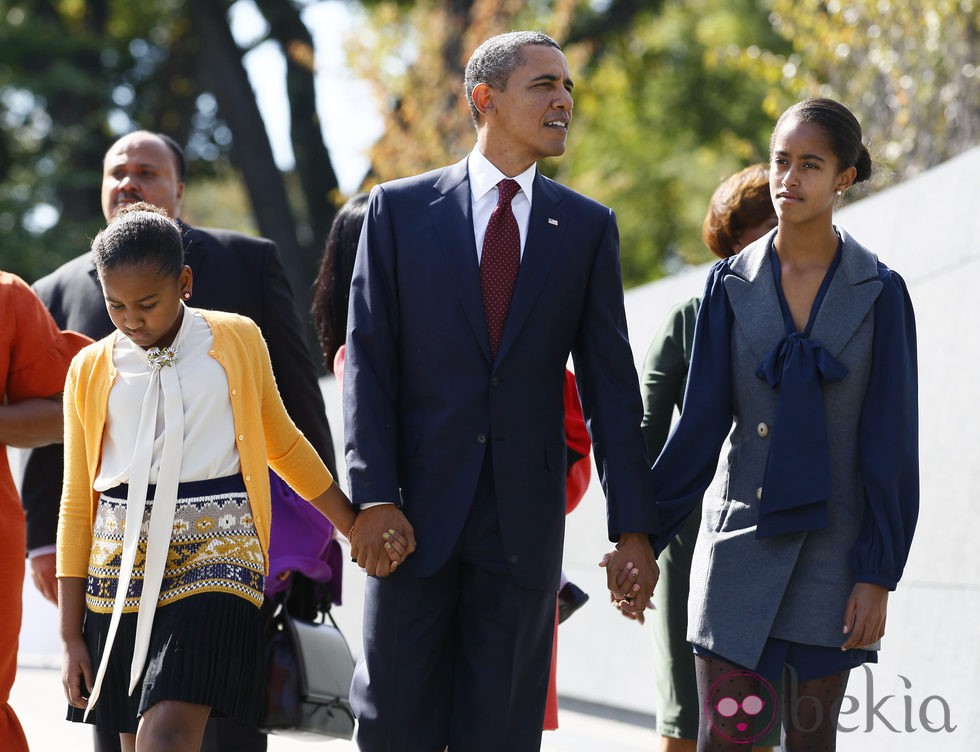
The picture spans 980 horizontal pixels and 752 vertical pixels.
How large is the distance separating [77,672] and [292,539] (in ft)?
3.12

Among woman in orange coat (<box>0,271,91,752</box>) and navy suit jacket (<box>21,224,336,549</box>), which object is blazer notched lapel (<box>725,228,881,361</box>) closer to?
navy suit jacket (<box>21,224,336,549</box>)

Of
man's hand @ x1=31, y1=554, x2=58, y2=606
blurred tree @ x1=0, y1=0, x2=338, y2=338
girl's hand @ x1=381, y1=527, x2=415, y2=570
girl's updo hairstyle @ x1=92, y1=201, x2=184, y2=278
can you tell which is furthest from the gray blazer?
blurred tree @ x1=0, y1=0, x2=338, y2=338

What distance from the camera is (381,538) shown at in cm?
379

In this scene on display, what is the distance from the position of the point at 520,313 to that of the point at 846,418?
837mm

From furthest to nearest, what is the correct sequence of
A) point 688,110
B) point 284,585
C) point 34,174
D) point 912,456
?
point 688,110 → point 34,174 → point 284,585 → point 912,456

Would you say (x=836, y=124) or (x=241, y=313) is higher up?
(x=836, y=124)

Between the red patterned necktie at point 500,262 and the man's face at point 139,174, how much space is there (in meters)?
1.50

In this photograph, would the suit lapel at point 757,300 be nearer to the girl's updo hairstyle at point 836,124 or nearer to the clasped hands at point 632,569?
the girl's updo hairstyle at point 836,124

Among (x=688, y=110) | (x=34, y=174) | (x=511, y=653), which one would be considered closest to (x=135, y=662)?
(x=511, y=653)

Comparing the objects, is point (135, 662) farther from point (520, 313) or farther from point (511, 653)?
point (520, 313)

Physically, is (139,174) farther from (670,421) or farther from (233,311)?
(670,421)

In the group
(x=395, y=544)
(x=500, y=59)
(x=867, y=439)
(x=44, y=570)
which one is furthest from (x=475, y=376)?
(x=44, y=570)

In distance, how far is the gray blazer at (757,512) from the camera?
372 centimetres

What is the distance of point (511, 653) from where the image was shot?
12.7ft
